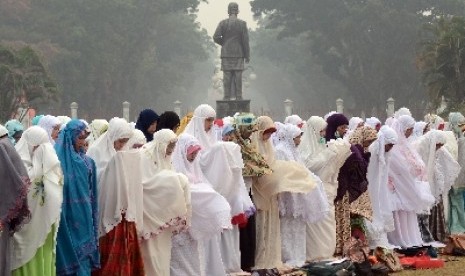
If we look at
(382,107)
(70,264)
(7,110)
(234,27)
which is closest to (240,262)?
(70,264)

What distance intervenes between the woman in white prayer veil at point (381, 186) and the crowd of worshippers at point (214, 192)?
0.01 metres

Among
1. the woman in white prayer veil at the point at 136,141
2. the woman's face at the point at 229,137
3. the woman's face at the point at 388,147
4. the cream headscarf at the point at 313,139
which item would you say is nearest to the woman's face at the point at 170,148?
the woman in white prayer veil at the point at 136,141

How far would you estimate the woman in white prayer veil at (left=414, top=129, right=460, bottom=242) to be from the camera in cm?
1152

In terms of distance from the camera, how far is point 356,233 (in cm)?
1019

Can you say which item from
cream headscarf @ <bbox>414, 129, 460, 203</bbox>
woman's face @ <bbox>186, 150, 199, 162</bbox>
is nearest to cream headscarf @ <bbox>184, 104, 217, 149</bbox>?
woman's face @ <bbox>186, 150, 199, 162</bbox>

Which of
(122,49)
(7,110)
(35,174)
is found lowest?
(35,174)

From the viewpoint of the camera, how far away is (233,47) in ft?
82.1

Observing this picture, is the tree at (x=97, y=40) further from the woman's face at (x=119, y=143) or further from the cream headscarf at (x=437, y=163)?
the woman's face at (x=119, y=143)

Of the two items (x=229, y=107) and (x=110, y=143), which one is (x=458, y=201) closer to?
(x=110, y=143)

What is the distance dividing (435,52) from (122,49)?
23.2 metres

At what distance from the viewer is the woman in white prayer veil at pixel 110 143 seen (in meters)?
7.74

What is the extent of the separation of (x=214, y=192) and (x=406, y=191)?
323 cm

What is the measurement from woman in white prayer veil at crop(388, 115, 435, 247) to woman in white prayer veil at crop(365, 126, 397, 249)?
232mm

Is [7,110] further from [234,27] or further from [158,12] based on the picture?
[158,12]
